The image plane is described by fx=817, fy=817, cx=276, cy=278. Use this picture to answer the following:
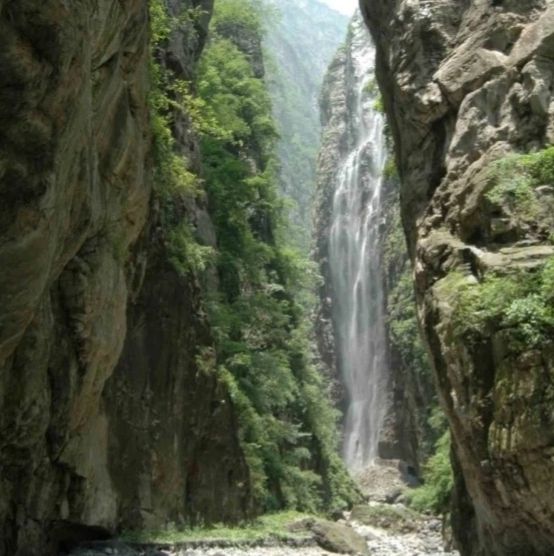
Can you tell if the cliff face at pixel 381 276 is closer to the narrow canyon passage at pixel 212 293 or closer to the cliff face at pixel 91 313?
the narrow canyon passage at pixel 212 293

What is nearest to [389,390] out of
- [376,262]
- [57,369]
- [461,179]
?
[376,262]

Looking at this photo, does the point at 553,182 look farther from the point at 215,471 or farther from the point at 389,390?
the point at 389,390

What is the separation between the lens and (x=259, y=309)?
24.5 m

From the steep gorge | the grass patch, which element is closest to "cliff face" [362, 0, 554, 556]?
the grass patch

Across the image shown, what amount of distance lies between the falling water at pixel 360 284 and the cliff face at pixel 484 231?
82.5 feet

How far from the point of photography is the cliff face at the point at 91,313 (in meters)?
6.91

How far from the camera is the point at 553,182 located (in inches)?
422

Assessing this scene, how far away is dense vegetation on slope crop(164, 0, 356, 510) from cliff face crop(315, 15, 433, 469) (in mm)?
4303

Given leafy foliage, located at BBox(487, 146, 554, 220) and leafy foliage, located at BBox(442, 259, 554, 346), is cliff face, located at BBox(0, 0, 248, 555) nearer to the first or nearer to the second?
leafy foliage, located at BBox(442, 259, 554, 346)

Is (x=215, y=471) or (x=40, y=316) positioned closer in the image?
(x=40, y=316)

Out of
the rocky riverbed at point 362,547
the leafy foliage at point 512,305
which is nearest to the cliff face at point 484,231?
Answer: the leafy foliage at point 512,305

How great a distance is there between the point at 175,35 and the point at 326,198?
29071 millimetres

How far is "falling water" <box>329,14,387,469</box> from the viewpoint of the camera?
3869 centimetres

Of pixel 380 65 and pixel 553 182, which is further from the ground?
pixel 380 65
